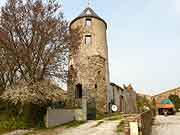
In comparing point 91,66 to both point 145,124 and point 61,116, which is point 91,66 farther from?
point 145,124

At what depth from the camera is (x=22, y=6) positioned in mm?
17516

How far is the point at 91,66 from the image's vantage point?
24.3 meters

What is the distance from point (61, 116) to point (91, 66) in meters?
7.46

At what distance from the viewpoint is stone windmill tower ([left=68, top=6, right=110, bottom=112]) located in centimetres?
2364

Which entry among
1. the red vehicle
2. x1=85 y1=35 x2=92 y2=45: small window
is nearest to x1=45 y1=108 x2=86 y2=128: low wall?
x1=85 y1=35 x2=92 y2=45: small window

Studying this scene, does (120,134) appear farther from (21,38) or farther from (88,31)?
(88,31)

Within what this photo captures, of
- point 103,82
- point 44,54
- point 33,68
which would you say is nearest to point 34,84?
point 33,68

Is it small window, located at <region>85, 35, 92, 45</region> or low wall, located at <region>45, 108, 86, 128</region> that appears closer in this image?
low wall, located at <region>45, 108, 86, 128</region>

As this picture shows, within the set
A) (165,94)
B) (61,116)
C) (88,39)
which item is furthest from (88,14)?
(165,94)

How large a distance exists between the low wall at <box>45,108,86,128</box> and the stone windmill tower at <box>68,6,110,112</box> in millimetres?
3310

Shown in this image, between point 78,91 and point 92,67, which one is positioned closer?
point 92,67

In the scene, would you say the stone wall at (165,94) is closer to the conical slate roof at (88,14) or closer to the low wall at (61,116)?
the conical slate roof at (88,14)

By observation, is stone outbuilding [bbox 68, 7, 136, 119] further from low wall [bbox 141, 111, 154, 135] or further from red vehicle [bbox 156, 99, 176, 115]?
low wall [bbox 141, 111, 154, 135]

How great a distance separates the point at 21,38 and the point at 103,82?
10171mm
